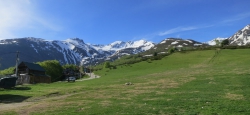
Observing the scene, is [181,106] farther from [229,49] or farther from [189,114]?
[229,49]

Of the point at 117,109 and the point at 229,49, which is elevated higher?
the point at 229,49

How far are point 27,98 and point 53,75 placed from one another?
349 ft

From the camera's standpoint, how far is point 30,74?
289 ft

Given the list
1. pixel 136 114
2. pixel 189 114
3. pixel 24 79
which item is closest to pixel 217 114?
pixel 189 114

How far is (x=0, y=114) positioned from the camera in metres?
22.0

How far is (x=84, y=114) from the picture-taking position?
2058 cm

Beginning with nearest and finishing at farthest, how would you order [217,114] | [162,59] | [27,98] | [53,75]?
[217,114]
[27,98]
[162,59]
[53,75]

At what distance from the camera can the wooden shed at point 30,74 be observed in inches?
3297

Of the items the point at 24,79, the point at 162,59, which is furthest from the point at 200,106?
the point at 162,59

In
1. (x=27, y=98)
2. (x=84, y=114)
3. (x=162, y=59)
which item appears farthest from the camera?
(x=162, y=59)

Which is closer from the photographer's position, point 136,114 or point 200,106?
point 136,114

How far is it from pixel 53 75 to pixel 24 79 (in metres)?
55.2

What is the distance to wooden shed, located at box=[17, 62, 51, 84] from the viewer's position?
275 feet

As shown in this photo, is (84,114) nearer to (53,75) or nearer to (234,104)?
(234,104)
